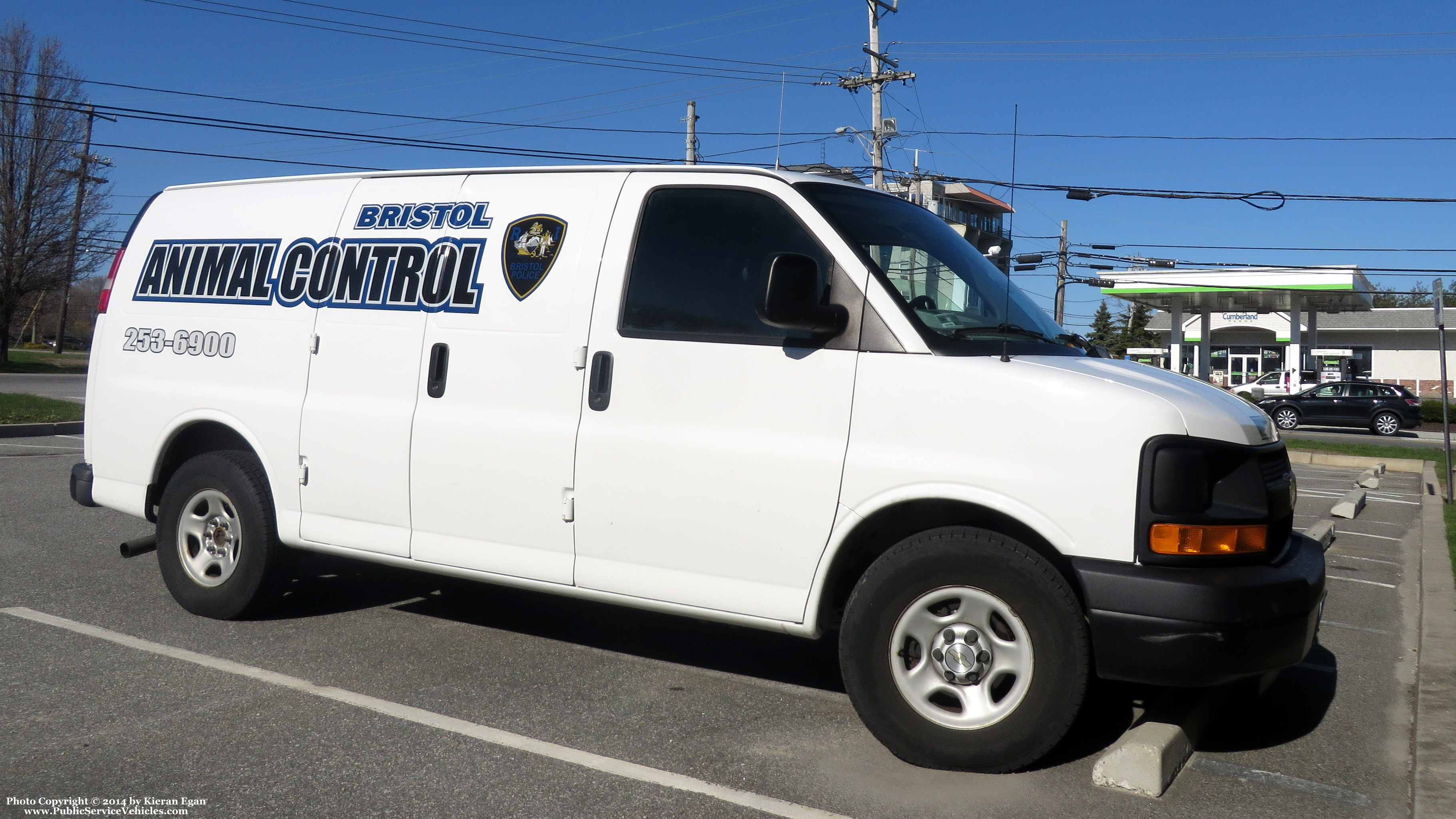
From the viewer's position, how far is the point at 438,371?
199 inches

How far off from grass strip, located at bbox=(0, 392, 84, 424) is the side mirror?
16.6 m

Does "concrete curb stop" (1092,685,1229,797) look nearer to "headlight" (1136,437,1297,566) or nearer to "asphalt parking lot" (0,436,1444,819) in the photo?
"asphalt parking lot" (0,436,1444,819)

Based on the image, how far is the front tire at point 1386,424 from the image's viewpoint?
34.2 m

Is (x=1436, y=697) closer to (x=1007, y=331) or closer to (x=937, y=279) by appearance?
(x=1007, y=331)

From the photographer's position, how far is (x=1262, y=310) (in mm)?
52406

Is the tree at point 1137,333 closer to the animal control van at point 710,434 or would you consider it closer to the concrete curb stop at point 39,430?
the concrete curb stop at point 39,430

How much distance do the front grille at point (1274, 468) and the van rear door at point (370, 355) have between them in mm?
3491

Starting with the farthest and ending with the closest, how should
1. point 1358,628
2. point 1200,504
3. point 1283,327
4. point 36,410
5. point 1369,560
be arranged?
1. point 1283,327
2. point 36,410
3. point 1369,560
4. point 1358,628
5. point 1200,504

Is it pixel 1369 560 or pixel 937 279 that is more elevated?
pixel 937 279

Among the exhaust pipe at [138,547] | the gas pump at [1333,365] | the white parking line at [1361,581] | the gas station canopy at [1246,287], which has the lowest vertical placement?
the white parking line at [1361,581]

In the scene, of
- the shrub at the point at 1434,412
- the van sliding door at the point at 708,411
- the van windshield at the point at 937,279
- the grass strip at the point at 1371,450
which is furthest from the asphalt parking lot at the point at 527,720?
the shrub at the point at 1434,412

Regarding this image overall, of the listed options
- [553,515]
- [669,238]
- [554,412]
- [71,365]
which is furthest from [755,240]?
[71,365]

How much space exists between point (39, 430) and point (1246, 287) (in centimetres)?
4006

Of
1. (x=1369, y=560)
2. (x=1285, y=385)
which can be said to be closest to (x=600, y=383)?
(x=1369, y=560)
